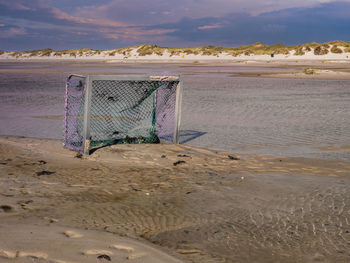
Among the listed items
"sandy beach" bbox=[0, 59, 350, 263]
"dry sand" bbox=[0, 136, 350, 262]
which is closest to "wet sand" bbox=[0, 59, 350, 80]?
"sandy beach" bbox=[0, 59, 350, 263]

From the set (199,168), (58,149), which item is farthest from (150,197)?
(58,149)

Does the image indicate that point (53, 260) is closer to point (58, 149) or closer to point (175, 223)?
point (175, 223)

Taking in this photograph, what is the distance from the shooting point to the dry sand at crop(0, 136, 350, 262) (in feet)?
13.7

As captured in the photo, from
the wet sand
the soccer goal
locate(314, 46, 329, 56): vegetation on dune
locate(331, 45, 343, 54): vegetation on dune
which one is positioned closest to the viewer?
the soccer goal

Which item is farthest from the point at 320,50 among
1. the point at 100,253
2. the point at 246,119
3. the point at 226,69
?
the point at 100,253

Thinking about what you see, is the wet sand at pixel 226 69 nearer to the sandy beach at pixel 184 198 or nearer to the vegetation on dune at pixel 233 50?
the vegetation on dune at pixel 233 50

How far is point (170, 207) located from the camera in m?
5.52

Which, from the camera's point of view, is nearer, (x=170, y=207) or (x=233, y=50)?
(x=170, y=207)

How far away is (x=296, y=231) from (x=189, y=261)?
1.54 m

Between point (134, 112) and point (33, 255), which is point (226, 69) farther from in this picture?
point (33, 255)

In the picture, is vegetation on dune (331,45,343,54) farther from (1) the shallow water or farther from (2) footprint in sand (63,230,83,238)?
(2) footprint in sand (63,230,83,238)

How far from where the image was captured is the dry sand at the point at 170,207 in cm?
417

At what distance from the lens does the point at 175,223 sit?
16.3 ft

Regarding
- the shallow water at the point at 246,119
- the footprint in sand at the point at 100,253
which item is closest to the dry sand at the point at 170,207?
the footprint in sand at the point at 100,253
